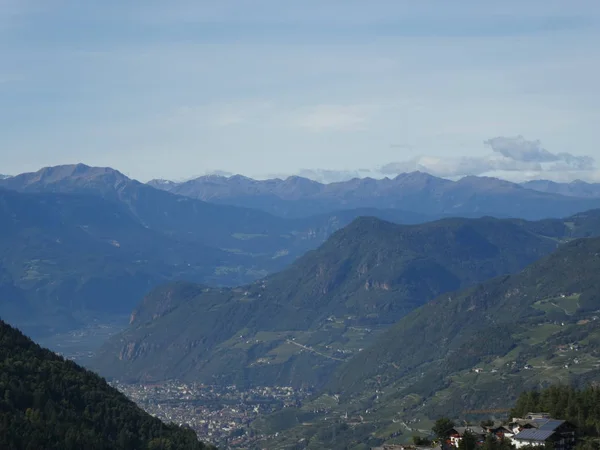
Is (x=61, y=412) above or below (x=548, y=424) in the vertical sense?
below

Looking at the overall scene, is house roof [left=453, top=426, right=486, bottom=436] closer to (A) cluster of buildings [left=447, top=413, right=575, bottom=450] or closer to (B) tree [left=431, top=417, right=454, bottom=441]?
(A) cluster of buildings [left=447, top=413, right=575, bottom=450]

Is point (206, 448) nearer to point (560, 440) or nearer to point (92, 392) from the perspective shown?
point (92, 392)

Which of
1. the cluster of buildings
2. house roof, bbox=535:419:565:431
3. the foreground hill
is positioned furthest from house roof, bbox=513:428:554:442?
the foreground hill

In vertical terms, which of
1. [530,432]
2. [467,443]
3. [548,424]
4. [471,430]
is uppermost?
[548,424]

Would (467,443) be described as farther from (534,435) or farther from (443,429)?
(443,429)

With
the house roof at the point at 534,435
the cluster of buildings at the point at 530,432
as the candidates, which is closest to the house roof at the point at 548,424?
the cluster of buildings at the point at 530,432

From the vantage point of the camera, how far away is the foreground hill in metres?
124

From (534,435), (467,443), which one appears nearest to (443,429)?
(467,443)

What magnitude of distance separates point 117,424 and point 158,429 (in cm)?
741

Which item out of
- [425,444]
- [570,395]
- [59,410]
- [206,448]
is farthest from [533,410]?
[59,410]

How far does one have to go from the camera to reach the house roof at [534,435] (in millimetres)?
106938

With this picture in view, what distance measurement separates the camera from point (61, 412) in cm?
13688

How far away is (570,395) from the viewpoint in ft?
432

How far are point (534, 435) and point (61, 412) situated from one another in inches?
2388
